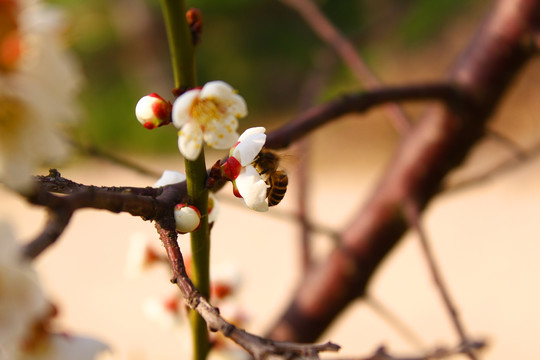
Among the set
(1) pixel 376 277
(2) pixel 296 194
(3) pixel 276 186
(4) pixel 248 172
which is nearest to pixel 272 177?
(3) pixel 276 186

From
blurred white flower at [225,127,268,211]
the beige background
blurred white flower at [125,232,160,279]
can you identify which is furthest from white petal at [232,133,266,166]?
the beige background

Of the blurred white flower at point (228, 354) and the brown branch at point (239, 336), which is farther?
the blurred white flower at point (228, 354)

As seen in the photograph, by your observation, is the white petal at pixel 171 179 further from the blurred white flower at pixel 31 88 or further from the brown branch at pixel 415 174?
the brown branch at pixel 415 174

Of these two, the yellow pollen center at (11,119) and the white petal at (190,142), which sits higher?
the white petal at (190,142)

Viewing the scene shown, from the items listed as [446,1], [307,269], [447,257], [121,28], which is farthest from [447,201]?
[121,28]

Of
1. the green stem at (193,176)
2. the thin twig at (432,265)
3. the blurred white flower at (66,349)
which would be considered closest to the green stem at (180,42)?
the green stem at (193,176)

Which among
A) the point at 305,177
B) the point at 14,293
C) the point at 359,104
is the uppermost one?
the point at 305,177

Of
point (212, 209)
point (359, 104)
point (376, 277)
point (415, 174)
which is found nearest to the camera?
point (212, 209)

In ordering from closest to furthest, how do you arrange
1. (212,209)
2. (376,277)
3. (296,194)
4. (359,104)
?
(212,209)
(359,104)
(296,194)
(376,277)

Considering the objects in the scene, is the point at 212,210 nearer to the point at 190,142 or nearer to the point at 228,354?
the point at 190,142
